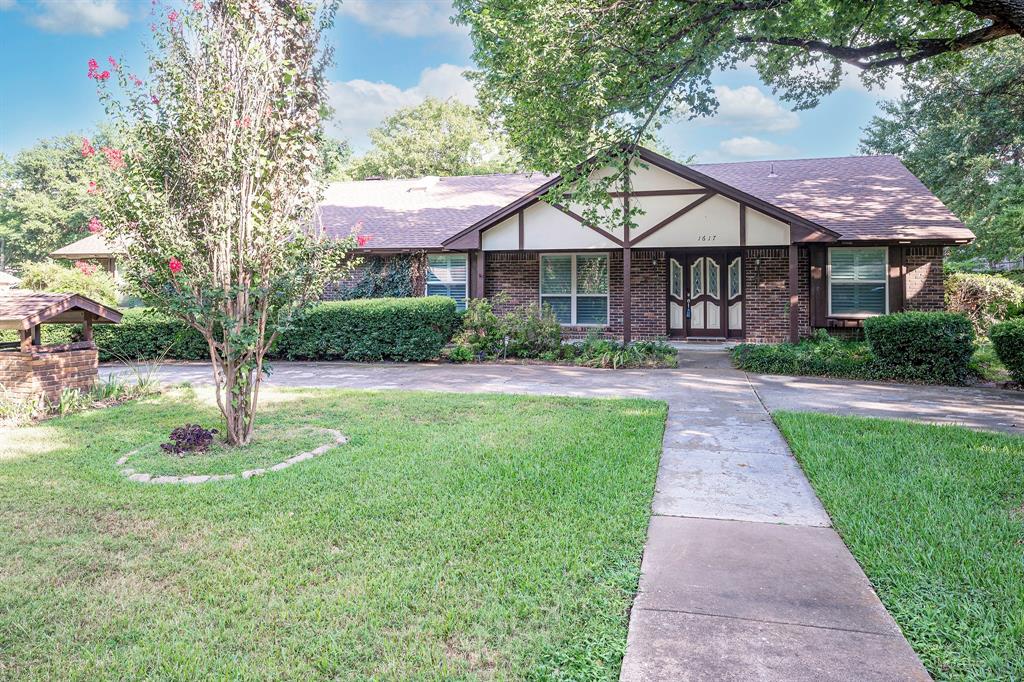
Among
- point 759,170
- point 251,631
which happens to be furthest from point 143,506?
point 759,170

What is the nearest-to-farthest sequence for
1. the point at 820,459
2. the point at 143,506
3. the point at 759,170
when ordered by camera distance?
Result: the point at 143,506
the point at 820,459
the point at 759,170

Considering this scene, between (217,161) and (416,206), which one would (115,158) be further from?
(416,206)

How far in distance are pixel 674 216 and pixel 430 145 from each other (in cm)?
2463

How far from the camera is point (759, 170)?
58.4ft

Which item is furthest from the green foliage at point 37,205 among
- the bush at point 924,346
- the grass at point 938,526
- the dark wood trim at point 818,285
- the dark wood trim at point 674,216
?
the grass at point 938,526

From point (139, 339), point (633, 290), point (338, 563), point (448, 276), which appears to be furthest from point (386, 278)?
point (338, 563)

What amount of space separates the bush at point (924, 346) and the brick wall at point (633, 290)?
6010 millimetres

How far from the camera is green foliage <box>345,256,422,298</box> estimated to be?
1627cm

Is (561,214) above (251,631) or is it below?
above

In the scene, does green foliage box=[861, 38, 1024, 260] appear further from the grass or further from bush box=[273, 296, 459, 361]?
bush box=[273, 296, 459, 361]

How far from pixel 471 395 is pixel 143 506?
185 inches

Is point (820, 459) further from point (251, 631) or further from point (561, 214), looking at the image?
point (561, 214)

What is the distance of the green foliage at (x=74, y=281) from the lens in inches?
592

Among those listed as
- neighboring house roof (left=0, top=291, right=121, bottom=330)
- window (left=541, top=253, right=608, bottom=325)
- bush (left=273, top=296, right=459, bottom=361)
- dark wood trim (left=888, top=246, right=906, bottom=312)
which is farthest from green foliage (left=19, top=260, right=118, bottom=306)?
dark wood trim (left=888, top=246, right=906, bottom=312)
